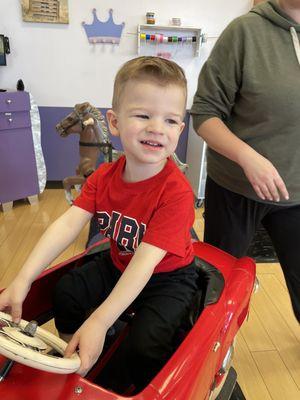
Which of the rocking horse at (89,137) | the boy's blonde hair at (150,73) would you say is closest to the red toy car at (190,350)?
the boy's blonde hair at (150,73)

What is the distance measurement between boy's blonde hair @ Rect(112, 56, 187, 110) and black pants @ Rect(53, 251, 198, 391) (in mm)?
417

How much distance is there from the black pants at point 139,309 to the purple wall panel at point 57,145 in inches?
80.7

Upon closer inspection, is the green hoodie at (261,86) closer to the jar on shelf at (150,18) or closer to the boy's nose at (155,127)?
the boy's nose at (155,127)

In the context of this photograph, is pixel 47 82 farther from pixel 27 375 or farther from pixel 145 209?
pixel 27 375

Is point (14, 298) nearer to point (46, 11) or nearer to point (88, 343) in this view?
point (88, 343)

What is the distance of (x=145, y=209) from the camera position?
750 mm

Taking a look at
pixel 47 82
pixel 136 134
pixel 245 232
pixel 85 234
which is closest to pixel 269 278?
pixel 245 232

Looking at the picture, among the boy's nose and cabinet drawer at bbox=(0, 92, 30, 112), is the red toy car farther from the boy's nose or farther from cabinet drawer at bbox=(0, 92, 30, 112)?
cabinet drawer at bbox=(0, 92, 30, 112)

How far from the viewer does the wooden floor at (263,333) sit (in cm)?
115

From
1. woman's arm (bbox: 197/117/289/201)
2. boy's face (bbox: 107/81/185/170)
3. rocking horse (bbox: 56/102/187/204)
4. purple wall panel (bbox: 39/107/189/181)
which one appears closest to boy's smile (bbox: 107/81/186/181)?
boy's face (bbox: 107/81/185/170)

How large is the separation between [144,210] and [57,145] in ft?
7.49

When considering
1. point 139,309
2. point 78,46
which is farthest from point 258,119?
point 78,46

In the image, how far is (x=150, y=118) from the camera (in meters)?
0.67

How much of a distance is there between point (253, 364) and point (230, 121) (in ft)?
2.87
